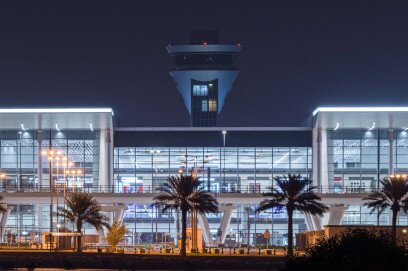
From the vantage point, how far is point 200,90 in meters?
186

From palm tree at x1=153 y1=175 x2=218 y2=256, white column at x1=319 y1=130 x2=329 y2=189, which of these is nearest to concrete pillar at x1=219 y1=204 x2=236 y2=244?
white column at x1=319 y1=130 x2=329 y2=189

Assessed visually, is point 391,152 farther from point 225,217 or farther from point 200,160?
point 225,217

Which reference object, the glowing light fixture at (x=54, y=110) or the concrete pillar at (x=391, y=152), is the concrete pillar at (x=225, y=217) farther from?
the concrete pillar at (x=391, y=152)

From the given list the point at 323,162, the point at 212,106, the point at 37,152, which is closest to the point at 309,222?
the point at 323,162

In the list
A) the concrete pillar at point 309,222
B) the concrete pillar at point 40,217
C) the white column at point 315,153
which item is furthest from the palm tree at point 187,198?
the concrete pillar at point 40,217

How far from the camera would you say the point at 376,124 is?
132 metres

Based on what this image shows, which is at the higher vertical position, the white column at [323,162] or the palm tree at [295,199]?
the white column at [323,162]

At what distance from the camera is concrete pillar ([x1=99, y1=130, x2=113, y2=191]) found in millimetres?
135500

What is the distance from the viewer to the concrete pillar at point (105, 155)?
445 ft

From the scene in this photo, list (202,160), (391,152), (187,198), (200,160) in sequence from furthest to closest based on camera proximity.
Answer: (200,160)
(202,160)
(391,152)
(187,198)

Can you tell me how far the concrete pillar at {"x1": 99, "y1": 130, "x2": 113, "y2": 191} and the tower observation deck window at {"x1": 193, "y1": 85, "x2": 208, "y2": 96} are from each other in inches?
2001

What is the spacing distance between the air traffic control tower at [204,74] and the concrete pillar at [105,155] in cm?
4758

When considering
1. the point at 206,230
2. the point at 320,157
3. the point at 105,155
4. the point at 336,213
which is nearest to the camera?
the point at 336,213

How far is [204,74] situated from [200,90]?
8.86ft
